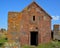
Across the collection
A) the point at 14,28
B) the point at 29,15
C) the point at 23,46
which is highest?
the point at 29,15

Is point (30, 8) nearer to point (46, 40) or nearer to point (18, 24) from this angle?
point (18, 24)

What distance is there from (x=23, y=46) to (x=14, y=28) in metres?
2.92

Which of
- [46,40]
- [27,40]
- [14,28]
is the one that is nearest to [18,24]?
[14,28]

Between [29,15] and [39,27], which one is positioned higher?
[29,15]

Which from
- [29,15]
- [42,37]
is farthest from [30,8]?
[42,37]

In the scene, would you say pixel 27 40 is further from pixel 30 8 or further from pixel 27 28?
pixel 30 8

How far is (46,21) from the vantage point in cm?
2725

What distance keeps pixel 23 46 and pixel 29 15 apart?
14.9 ft

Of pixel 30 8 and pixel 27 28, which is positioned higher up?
pixel 30 8

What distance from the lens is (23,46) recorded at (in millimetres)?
25734

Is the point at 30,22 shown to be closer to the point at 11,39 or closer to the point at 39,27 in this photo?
the point at 39,27

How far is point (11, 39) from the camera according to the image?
2653 cm

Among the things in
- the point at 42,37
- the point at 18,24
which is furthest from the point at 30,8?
the point at 42,37

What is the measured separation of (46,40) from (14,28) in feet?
16.2
